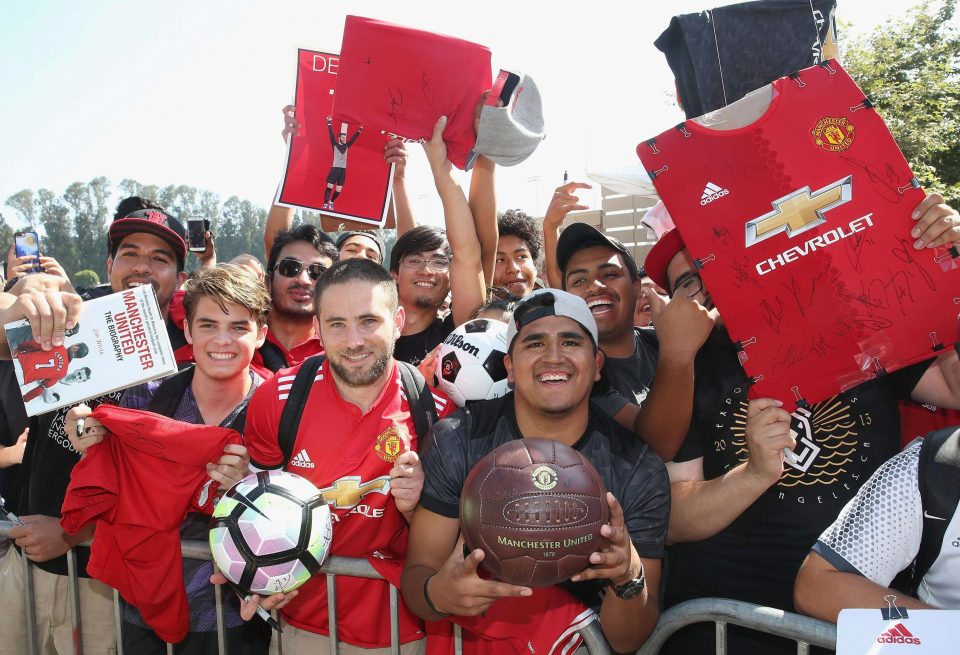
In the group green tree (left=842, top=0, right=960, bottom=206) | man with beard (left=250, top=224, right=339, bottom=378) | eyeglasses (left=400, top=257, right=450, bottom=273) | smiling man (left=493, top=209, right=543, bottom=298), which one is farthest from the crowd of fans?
green tree (left=842, top=0, right=960, bottom=206)

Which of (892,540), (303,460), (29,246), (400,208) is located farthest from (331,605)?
(400,208)

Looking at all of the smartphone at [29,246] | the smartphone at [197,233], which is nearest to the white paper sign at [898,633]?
the smartphone at [29,246]

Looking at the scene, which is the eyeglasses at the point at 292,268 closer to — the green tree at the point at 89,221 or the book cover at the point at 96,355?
the book cover at the point at 96,355

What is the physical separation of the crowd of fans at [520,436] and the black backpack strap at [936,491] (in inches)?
1.5

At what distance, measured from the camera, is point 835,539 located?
2.37m

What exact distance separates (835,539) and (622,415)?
1.40 m

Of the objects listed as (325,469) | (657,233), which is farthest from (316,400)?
(657,233)

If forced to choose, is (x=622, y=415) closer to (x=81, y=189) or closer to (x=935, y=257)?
(x=935, y=257)

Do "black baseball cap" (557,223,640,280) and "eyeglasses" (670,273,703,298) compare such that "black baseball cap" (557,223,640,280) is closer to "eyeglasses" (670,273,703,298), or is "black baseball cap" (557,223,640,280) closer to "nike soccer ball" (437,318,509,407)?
"eyeglasses" (670,273,703,298)

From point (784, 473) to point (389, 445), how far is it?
1.86 meters

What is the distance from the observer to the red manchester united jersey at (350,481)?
3.25m

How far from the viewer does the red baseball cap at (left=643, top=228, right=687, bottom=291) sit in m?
3.60

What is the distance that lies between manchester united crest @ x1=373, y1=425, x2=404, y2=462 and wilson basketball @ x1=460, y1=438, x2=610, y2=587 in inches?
36.2

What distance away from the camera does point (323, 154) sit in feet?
17.0
